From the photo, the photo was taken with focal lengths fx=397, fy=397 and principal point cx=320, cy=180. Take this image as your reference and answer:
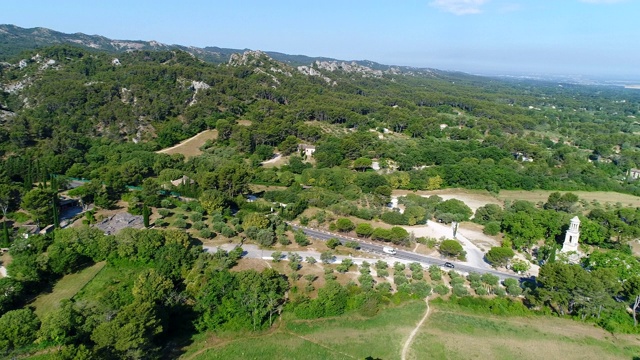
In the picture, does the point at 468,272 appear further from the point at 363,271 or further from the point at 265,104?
the point at 265,104

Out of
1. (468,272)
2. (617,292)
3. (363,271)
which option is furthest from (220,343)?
(617,292)

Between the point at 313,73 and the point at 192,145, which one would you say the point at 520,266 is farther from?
the point at 313,73

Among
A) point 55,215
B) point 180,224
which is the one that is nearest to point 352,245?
point 180,224

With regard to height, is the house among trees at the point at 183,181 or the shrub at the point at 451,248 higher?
the house among trees at the point at 183,181

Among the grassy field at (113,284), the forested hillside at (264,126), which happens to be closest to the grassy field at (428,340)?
the grassy field at (113,284)

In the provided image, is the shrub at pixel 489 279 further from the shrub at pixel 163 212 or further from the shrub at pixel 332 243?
the shrub at pixel 163 212

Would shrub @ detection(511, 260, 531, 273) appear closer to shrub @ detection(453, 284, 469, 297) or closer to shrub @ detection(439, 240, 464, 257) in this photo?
shrub @ detection(439, 240, 464, 257)
